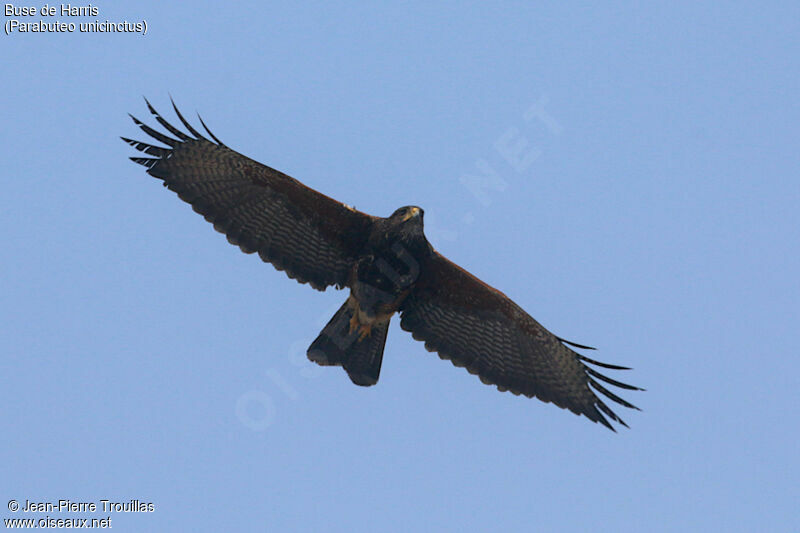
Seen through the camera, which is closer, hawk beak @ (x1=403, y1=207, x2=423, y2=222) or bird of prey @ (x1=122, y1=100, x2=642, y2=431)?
hawk beak @ (x1=403, y1=207, x2=423, y2=222)

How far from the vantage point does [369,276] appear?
12531mm

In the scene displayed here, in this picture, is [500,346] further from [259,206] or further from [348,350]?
[259,206]

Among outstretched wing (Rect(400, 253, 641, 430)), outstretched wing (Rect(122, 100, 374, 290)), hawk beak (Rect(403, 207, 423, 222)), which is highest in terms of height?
outstretched wing (Rect(122, 100, 374, 290))

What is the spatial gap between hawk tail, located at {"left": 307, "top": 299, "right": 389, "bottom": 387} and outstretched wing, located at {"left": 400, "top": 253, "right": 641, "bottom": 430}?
0.57 metres

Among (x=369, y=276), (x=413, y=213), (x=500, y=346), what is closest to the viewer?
(x=413, y=213)

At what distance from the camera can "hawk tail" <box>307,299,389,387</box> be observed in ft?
41.9

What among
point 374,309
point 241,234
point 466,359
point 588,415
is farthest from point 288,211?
point 588,415

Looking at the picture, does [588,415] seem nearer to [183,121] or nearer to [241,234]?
[241,234]

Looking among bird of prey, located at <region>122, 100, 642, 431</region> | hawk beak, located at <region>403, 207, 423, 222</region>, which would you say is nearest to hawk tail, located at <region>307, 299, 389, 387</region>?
bird of prey, located at <region>122, 100, 642, 431</region>

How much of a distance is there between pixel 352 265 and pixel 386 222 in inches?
31.6

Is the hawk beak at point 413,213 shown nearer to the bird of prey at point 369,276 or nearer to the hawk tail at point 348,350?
the bird of prey at point 369,276

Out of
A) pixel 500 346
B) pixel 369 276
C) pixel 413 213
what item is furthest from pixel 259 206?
pixel 500 346

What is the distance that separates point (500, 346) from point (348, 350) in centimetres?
186

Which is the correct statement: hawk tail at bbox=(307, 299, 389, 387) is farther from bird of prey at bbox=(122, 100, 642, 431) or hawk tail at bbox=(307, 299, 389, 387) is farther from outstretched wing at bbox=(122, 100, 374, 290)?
outstretched wing at bbox=(122, 100, 374, 290)
